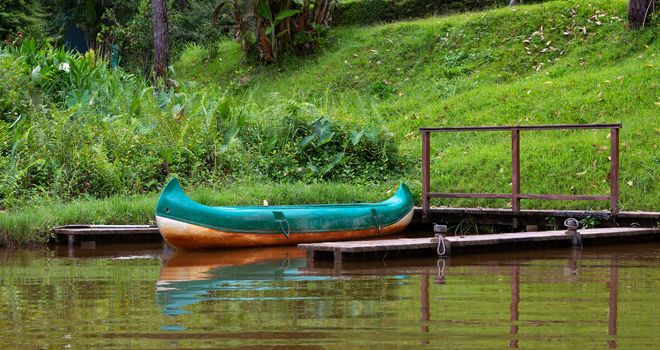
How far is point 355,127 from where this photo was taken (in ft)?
75.6

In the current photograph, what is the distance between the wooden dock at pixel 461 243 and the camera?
14.5 m

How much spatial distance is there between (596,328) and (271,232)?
8.48 m

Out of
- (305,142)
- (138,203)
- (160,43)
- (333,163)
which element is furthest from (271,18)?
(138,203)

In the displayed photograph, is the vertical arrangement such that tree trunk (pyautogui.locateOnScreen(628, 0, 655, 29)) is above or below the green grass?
above

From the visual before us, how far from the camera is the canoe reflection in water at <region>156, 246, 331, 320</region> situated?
11070 millimetres

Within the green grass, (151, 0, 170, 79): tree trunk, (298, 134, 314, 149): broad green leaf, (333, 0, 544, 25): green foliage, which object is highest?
(333, 0, 544, 25): green foliage

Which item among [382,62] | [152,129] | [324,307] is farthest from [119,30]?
[324,307]

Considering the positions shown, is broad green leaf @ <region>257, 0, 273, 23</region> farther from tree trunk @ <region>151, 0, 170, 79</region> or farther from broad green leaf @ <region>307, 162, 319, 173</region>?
broad green leaf @ <region>307, 162, 319, 173</region>

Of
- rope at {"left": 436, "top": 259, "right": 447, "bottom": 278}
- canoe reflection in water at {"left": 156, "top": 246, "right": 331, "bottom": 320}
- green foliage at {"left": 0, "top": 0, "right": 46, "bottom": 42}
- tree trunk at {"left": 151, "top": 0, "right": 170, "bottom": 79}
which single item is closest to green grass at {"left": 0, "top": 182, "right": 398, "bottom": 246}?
canoe reflection in water at {"left": 156, "top": 246, "right": 331, "bottom": 320}

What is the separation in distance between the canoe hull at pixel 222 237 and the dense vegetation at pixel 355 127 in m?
2.24

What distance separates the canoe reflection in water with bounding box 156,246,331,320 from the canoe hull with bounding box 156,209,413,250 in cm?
14

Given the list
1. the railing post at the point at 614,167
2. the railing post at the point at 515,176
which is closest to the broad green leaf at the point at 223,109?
the railing post at the point at 515,176

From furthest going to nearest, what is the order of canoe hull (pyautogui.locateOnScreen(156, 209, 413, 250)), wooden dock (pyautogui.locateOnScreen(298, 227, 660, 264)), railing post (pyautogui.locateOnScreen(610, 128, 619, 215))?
railing post (pyautogui.locateOnScreen(610, 128, 619, 215))
canoe hull (pyautogui.locateOnScreen(156, 209, 413, 250))
wooden dock (pyautogui.locateOnScreen(298, 227, 660, 264))

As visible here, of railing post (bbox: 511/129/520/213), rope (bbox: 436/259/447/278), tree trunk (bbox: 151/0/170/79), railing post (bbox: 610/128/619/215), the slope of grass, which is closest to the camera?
rope (bbox: 436/259/447/278)
